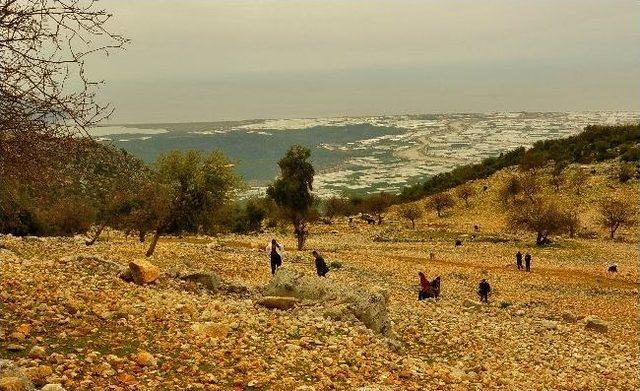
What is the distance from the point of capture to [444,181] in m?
134

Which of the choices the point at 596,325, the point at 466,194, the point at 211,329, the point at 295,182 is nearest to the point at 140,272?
the point at 211,329

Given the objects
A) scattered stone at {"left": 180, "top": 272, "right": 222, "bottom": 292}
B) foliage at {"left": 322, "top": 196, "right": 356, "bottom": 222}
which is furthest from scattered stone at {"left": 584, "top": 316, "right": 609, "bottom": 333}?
foliage at {"left": 322, "top": 196, "right": 356, "bottom": 222}

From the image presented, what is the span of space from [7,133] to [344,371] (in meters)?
7.75

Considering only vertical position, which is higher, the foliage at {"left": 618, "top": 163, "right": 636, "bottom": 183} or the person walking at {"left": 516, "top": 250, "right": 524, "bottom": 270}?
the foliage at {"left": 618, "top": 163, "right": 636, "bottom": 183}

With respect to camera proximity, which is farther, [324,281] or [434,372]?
[324,281]

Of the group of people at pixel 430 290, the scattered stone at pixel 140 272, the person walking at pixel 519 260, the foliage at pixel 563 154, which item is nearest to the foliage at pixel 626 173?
the foliage at pixel 563 154

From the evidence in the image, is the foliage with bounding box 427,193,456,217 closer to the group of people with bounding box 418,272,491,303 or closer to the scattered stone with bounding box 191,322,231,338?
the group of people with bounding box 418,272,491,303

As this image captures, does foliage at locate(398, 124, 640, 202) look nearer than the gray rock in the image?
No

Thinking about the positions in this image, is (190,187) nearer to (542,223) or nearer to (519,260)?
(519,260)

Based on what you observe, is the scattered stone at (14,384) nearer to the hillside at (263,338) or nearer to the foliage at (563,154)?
the hillside at (263,338)

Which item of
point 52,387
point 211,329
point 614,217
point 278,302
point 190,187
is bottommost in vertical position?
point 614,217

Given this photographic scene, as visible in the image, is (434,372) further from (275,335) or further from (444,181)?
(444,181)

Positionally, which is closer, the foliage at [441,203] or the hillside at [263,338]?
the hillside at [263,338]

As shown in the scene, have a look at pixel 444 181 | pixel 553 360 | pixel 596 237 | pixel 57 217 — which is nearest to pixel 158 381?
pixel 553 360
